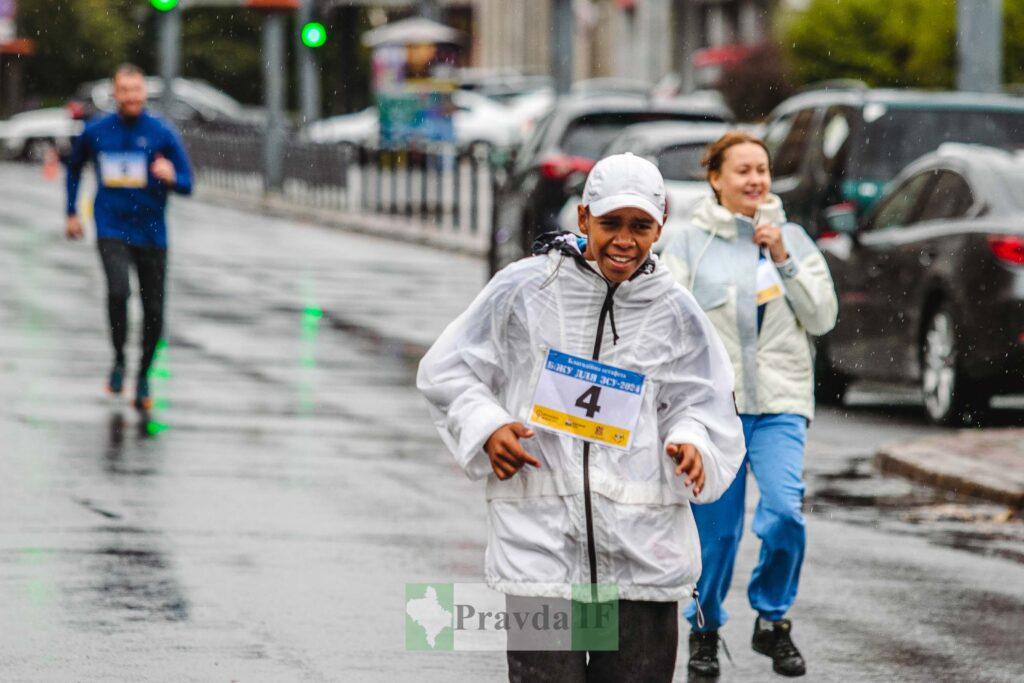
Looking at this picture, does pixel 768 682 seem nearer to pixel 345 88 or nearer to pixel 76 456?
pixel 76 456

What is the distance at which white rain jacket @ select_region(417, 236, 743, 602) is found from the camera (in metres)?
5.18

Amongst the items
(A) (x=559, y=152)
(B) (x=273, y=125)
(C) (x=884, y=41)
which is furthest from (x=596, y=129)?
(C) (x=884, y=41)

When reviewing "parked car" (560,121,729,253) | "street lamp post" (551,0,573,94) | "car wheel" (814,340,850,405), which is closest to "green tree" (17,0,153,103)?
"street lamp post" (551,0,573,94)

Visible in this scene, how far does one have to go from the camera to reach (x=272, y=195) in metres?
40.0

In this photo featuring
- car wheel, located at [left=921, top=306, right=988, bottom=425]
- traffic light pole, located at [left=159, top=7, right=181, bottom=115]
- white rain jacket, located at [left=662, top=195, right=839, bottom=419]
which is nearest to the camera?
white rain jacket, located at [left=662, top=195, right=839, bottom=419]

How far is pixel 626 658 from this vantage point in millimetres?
5188

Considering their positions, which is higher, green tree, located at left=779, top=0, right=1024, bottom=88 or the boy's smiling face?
the boy's smiling face

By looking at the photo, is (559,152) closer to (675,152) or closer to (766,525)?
(675,152)

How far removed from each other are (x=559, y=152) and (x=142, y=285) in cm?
871

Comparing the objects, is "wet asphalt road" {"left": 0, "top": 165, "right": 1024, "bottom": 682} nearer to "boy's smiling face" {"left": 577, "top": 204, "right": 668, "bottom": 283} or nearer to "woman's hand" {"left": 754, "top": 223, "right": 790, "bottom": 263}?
"woman's hand" {"left": 754, "top": 223, "right": 790, "bottom": 263}

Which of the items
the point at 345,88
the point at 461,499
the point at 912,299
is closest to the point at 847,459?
the point at 912,299

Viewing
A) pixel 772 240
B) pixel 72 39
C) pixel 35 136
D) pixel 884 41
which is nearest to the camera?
pixel 772 240

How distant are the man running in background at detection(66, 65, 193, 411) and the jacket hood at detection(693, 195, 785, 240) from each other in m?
6.46

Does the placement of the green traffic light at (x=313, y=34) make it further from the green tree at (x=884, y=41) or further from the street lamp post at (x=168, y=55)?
the green tree at (x=884, y=41)
